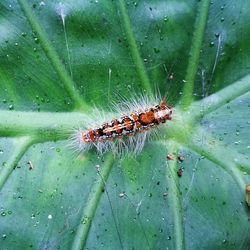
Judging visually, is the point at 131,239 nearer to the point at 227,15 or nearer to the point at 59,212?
the point at 59,212

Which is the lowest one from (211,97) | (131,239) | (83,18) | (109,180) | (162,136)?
(131,239)

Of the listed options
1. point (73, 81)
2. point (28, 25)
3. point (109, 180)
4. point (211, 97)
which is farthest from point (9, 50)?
point (211, 97)

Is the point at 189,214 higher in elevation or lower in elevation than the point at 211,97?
lower

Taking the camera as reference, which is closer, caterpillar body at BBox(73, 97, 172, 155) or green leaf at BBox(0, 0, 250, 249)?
green leaf at BBox(0, 0, 250, 249)

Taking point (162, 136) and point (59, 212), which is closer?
point (59, 212)

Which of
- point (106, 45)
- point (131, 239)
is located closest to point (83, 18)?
point (106, 45)
